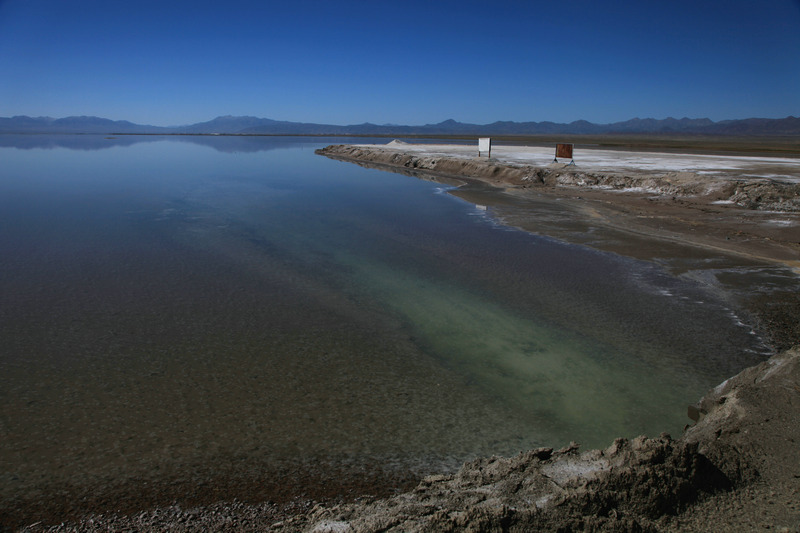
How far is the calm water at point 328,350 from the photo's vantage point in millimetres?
3904

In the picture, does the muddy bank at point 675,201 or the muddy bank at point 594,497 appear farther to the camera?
the muddy bank at point 675,201

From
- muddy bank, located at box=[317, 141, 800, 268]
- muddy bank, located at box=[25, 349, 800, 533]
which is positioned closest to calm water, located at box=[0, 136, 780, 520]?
muddy bank, located at box=[25, 349, 800, 533]

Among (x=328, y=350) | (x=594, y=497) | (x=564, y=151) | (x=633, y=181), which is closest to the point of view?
(x=594, y=497)

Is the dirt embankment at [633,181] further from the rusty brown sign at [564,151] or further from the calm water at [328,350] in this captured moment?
the calm water at [328,350]

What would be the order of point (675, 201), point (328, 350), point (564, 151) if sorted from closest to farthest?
point (328, 350) → point (675, 201) → point (564, 151)

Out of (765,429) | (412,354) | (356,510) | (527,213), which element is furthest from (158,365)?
(527,213)

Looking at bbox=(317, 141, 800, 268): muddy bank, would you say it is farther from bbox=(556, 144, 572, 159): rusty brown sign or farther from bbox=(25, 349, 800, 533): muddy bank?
bbox=(25, 349, 800, 533): muddy bank

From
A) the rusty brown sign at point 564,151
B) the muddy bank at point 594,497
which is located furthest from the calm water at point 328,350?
the rusty brown sign at point 564,151

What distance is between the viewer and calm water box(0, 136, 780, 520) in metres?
3.90

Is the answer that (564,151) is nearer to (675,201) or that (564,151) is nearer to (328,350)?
(675,201)

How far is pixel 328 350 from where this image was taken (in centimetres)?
551

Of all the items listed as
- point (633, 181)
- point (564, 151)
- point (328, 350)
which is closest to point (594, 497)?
point (328, 350)

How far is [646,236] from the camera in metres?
10.9

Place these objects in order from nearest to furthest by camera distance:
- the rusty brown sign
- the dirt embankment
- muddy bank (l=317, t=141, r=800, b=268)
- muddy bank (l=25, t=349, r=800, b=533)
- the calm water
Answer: muddy bank (l=25, t=349, r=800, b=533)
the calm water
muddy bank (l=317, t=141, r=800, b=268)
the dirt embankment
the rusty brown sign
